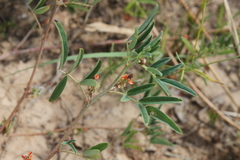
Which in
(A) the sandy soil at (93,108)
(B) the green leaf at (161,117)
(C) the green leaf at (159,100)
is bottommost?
(B) the green leaf at (161,117)

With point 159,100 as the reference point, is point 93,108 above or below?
above

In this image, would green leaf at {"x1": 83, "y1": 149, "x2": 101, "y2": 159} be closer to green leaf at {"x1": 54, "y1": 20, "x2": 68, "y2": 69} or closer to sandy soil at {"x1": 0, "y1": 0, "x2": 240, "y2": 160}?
green leaf at {"x1": 54, "y1": 20, "x2": 68, "y2": 69}

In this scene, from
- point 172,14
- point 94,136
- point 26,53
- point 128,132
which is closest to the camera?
point 128,132

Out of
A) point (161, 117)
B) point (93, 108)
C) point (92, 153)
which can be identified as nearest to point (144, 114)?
point (161, 117)

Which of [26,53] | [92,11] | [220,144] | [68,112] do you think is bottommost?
[220,144]

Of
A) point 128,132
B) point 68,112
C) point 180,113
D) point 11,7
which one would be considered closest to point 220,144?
point 180,113

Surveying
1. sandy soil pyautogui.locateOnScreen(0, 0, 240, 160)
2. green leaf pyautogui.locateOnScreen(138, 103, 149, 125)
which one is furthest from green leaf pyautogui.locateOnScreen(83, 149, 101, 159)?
sandy soil pyautogui.locateOnScreen(0, 0, 240, 160)

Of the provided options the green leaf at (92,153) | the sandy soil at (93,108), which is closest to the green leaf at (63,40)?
the green leaf at (92,153)

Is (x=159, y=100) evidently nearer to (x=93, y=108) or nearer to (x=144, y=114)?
(x=144, y=114)

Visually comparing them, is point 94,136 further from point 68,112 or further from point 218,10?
point 218,10

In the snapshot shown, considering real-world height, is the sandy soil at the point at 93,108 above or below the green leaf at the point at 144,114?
above

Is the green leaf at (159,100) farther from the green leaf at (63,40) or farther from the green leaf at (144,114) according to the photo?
the green leaf at (63,40)
